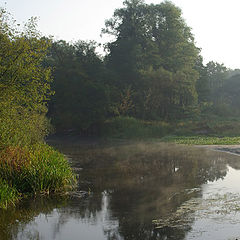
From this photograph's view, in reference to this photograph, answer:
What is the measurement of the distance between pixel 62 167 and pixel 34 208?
294 cm

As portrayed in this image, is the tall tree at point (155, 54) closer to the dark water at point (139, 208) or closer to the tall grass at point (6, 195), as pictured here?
the dark water at point (139, 208)

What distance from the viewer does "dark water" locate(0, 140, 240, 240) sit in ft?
33.6

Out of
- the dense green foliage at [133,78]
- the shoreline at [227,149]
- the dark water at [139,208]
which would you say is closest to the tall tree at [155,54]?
the dense green foliage at [133,78]

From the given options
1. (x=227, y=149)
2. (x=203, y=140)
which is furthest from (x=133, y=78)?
(x=227, y=149)

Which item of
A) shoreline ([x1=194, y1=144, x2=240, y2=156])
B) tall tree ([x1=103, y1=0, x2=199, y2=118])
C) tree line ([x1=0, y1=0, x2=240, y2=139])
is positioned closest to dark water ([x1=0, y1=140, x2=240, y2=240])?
shoreline ([x1=194, y1=144, x2=240, y2=156])

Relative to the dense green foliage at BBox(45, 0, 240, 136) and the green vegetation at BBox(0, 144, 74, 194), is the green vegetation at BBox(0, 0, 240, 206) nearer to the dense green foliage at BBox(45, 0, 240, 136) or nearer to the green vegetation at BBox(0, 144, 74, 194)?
the dense green foliage at BBox(45, 0, 240, 136)

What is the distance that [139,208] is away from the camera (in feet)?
42.2

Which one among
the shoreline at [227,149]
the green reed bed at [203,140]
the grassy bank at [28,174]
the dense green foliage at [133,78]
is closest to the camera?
the grassy bank at [28,174]

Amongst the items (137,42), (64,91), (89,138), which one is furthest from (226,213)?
(137,42)

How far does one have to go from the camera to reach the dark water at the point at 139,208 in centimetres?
1024

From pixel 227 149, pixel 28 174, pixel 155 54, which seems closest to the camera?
pixel 28 174

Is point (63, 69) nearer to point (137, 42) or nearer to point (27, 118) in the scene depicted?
point (137, 42)

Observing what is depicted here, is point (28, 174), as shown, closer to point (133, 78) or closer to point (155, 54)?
point (133, 78)

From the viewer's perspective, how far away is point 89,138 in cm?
4850
